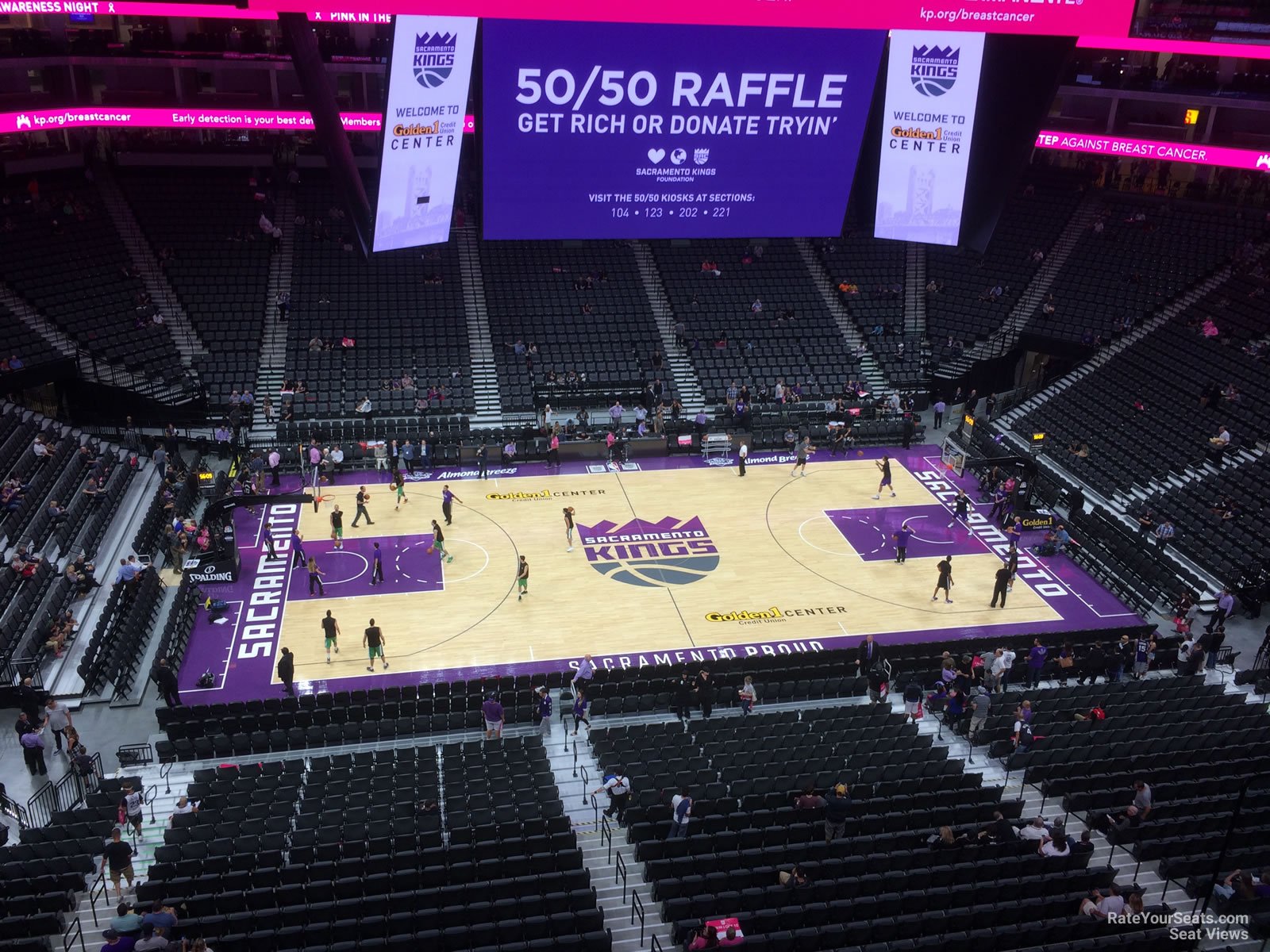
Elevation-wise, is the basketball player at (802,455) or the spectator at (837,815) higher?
the spectator at (837,815)

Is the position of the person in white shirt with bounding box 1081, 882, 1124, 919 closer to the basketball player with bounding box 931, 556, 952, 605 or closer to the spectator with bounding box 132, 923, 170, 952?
the spectator with bounding box 132, 923, 170, 952

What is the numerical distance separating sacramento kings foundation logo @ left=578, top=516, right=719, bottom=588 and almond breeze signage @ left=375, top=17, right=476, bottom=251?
9.86m

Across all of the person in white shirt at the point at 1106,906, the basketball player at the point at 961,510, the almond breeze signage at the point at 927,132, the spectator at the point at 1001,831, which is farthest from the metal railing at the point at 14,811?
the almond breeze signage at the point at 927,132

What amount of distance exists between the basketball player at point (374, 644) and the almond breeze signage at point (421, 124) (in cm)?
1056

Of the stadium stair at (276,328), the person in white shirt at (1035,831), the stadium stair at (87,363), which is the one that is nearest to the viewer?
the person in white shirt at (1035,831)

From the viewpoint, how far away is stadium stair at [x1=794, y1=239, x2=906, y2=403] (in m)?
41.5

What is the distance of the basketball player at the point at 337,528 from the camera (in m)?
28.8

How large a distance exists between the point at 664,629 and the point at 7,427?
19.1 metres

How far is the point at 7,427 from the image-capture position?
2964cm

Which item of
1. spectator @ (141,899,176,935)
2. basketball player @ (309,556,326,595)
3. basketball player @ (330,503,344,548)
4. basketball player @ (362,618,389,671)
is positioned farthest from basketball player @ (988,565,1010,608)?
spectator @ (141,899,176,935)

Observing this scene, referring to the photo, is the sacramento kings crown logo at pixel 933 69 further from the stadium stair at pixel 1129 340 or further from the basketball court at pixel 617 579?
the stadium stair at pixel 1129 340

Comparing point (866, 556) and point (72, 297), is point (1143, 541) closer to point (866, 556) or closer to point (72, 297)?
point (866, 556)

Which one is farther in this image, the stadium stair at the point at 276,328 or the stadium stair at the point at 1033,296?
the stadium stair at the point at 1033,296

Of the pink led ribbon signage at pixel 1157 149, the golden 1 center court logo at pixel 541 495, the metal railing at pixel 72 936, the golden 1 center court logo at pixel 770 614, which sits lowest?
the golden 1 center court logo at pixel 541 495
